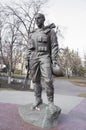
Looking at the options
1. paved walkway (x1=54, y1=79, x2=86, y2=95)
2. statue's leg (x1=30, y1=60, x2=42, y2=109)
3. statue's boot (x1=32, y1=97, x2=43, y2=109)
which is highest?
statue's leg (x1=30, y1=60, x2=42, y2=109)

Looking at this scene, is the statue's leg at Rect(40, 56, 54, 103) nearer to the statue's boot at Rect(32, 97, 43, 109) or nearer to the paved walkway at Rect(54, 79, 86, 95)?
the statue's boot at Rect(32, 97, 43, 109)

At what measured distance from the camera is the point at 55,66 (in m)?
5.11

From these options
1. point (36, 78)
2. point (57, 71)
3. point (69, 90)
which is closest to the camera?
point (57, 71)

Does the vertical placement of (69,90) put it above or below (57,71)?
below

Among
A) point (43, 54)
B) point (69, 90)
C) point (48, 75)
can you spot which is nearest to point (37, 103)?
point (48, 75)

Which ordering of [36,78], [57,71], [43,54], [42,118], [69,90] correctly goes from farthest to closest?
[69,90] → [36,78] → [43,54] → [57,71] → [42,118]

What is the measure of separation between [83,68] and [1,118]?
6155cm

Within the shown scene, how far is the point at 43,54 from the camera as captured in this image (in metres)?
5.31

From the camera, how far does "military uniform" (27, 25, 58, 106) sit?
16.9ft

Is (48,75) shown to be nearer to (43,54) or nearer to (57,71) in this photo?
(57,71)

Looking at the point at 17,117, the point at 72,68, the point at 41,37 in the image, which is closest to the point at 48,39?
the point at 41,37

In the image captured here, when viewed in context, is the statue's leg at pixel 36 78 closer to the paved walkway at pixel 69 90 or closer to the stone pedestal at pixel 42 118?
the stone pedestal at pixel 42 118

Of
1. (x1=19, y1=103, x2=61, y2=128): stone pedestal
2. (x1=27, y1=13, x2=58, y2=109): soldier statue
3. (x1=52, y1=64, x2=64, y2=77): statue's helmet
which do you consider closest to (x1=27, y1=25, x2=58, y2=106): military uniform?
(x1=27, y1=13, x2=58, y2=109): soldier statue

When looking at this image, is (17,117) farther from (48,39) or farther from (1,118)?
(48,39)
